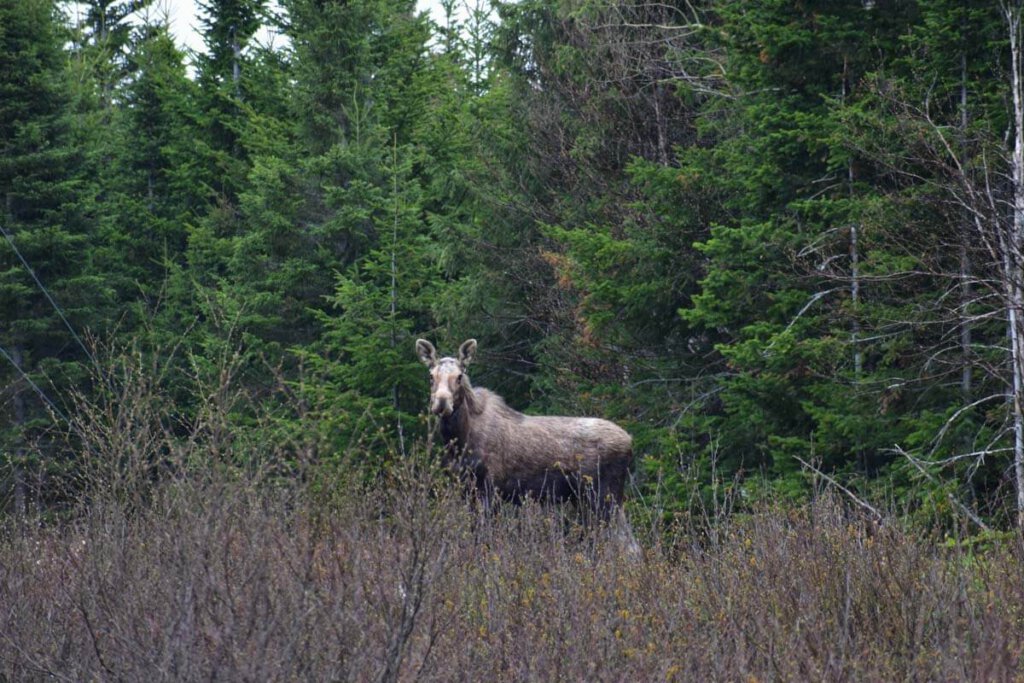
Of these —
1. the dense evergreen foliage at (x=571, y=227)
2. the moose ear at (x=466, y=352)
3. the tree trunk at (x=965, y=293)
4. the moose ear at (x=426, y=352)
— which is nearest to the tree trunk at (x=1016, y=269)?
the dense evergreen foliage at (x=571, y=227)

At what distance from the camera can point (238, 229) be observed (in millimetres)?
32906

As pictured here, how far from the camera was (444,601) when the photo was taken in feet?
22.2

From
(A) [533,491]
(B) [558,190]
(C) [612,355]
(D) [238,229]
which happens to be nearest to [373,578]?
(A) [533,491]

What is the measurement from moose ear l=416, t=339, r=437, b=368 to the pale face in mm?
410

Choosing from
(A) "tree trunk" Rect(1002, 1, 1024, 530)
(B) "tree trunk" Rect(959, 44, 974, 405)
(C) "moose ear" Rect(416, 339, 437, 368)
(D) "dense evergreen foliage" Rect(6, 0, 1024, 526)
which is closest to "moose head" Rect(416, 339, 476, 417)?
(C) "moose ear" Rect(416, 339, 437, 368)

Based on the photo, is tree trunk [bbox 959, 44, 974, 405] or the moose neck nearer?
tree trunk [bbox 959, 44, 974, 405]

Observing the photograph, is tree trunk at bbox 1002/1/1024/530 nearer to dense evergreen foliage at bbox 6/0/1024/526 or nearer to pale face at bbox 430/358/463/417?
dense evergreen foliage at bbox 6/0/1024/526

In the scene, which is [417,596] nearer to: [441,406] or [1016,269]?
[441,406]

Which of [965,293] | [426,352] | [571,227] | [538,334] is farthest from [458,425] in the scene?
[538,334]

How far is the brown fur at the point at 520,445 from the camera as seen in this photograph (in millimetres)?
13297

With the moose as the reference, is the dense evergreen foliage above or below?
above

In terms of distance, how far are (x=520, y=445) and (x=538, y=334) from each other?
419 inches

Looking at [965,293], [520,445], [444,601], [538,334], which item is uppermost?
[965,293]

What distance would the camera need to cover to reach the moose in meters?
13.3
